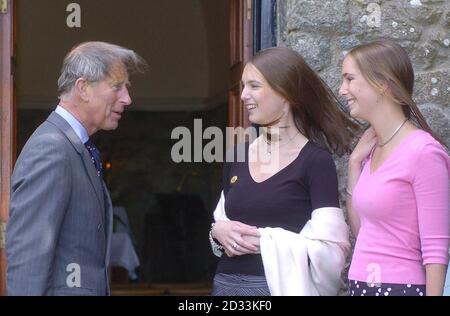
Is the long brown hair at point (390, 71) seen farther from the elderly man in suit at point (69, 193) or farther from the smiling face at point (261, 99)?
the elderly man in suit at point (69, 193)

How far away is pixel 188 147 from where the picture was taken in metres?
4.71

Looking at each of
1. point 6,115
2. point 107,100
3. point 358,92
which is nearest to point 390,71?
point 358,92

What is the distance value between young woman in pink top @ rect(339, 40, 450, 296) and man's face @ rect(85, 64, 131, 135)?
32.6 inches

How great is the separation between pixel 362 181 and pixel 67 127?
1057 millimetres

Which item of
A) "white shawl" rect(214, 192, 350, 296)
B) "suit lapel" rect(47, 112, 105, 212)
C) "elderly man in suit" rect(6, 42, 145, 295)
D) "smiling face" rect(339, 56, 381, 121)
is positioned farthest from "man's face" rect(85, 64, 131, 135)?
"smiling face" rect(339, 56, 381, 121)

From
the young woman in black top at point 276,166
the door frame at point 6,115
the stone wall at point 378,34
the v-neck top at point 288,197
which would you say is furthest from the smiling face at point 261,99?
the door frame at point 6,115

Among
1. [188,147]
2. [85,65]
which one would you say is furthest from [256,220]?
[188,147]

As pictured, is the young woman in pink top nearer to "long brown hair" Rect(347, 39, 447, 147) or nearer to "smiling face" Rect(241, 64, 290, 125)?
"long brown hair" Rect(347, 39, 447, 147)

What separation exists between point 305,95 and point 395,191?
0.63 metres

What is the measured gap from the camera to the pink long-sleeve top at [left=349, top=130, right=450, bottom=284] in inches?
115

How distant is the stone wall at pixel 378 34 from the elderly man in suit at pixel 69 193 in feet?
3.62
